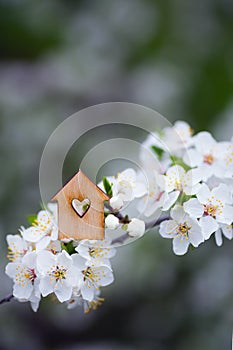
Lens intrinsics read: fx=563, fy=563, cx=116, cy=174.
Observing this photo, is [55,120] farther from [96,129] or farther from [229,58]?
[229,58]

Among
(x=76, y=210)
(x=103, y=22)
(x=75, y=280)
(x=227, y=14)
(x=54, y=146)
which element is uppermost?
(x=103, y=22)

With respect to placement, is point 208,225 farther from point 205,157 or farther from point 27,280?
point 27,280

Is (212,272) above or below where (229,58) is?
below

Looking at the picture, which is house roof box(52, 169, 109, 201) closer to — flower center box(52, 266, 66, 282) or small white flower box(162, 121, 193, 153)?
flower center box(52, 266, 66, 282)

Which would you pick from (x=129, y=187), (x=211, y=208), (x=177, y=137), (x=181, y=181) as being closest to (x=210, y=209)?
(x=211, y=208)

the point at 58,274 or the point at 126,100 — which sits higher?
the point at 126,100

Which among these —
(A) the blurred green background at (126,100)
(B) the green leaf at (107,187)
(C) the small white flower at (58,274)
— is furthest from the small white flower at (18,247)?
(A) the blurred green background at (126,100)

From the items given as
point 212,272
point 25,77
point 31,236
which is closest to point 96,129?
point 25,77

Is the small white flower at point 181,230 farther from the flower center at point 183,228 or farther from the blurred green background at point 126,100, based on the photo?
the blurred green background at point 126,100
